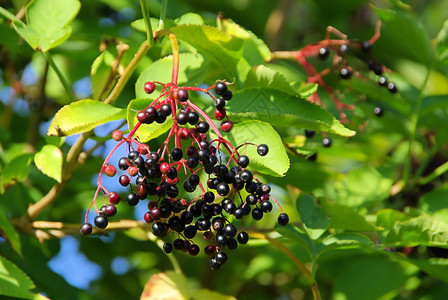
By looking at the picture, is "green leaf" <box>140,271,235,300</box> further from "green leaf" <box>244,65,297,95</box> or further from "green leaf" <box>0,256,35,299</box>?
"green leaf" <box>244,65,297,95</box>

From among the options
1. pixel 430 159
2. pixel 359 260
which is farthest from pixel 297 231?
pixel 430 159

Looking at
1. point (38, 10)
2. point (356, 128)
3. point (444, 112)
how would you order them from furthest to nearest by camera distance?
1. point (444, 112)
2. point (356, 128)
3. point (38, 10)

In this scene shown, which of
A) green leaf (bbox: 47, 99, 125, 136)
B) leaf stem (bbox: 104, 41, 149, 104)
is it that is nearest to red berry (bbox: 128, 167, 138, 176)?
green leaf (bbox: 47, 99, 125, 136)

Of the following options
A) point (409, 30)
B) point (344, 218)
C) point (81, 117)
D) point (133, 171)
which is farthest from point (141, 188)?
Result: point (409, 30)

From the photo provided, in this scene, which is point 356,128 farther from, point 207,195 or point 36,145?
point 36,145

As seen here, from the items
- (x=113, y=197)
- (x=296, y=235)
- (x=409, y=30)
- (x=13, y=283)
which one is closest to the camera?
(x=113, y=197)

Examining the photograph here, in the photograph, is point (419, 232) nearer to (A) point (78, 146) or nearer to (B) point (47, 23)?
(A) point (78, 146)
